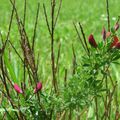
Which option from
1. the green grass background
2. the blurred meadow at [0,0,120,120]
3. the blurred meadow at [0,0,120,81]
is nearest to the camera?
the blurred meadow at [0,0,120,120]

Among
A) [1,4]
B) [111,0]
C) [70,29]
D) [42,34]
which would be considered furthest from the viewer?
[111,0]

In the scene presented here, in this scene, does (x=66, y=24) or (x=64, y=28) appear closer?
(x=64, y=28)

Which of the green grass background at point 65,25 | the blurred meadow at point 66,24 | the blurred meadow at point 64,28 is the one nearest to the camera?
the blurred meadow at point 64,28

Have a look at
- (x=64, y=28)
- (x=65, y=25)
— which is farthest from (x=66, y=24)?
(x=64, y=28)

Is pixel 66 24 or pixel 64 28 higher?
pixel 66 24

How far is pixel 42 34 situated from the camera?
Answer: 6191 mm

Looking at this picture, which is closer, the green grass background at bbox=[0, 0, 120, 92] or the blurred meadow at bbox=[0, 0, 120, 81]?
the green grass background at bbox=[0, 0, 120, 92]

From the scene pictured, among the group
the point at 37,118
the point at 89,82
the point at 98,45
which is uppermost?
the point at 98,45

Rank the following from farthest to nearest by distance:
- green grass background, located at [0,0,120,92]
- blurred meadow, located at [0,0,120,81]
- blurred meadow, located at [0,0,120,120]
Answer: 1. blurred meadow, located at [0,0,120,81]
2. green grass background, located at [0,0,120,92]
3. blurred meadow, located at [0,0,120,120]

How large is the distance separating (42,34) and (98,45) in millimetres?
4864

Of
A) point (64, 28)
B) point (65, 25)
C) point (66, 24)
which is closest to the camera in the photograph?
point (64, 28)

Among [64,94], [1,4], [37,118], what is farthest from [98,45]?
[1,4]

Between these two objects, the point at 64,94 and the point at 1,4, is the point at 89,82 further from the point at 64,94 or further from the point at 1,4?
the point at 1,4

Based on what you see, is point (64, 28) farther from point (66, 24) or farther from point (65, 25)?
point (66, 24)
